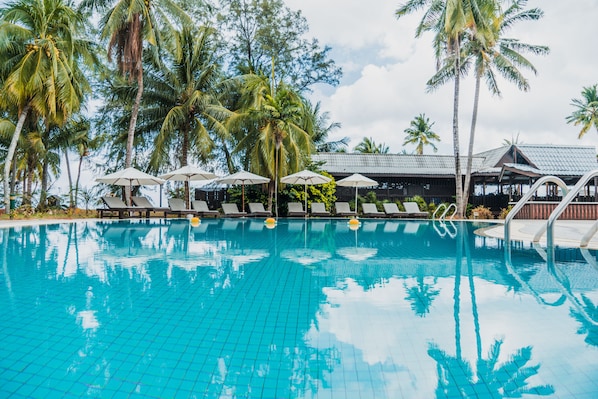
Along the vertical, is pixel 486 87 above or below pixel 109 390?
above

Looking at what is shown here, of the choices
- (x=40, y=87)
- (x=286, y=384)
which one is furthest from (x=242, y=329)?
(x=40, y=87)

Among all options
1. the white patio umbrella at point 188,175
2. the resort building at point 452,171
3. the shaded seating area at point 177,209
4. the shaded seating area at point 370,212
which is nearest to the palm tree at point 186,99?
the shaded seating area at point 177,209

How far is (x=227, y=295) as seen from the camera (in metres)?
4.47

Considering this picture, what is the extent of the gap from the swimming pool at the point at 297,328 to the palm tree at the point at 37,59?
464 inches

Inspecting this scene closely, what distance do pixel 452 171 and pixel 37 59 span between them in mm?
21114

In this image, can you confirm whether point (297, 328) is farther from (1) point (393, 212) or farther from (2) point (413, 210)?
(2) point (413, 210)

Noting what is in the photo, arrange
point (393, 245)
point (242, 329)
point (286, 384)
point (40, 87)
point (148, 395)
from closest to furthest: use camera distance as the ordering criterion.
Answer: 1. point (148, 395)
2. point (286, 384)
3. point (242, 329)
4. point (393, 245)
5. point (40, 87)

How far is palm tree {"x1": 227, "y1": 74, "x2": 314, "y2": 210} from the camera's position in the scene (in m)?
17.7

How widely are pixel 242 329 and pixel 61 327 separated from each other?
1522 millimetres

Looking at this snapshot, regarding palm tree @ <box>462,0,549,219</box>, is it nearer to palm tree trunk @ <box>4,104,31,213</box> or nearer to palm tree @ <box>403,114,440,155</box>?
palm tree trunk @ <box>4,104,31,213</box>

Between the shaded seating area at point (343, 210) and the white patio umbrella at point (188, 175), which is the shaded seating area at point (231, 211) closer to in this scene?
the white patio umbrella at point (188, 175)

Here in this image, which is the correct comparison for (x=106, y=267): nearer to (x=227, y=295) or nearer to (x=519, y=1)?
A: (x=227, y=295)

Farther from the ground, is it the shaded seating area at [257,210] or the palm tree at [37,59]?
the palm tree at [37,59]

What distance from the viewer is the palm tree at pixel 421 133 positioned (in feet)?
A: 146
